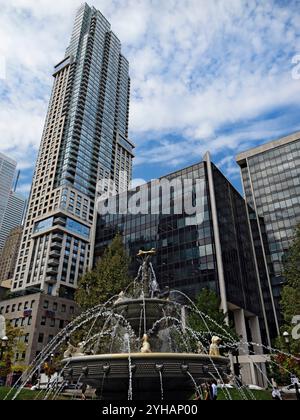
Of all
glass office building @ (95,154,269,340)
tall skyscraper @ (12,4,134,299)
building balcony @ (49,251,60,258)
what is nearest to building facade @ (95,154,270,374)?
glass office building @ (95,154,269,340)

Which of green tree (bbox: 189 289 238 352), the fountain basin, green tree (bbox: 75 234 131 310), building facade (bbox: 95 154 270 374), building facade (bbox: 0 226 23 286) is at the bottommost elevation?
the fountain basin

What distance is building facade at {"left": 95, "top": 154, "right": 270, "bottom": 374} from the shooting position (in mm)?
50438

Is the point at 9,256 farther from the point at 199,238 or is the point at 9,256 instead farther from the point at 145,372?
the point at 145,372

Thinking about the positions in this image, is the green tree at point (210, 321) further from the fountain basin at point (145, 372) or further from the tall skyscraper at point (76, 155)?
the tall skyscraper at point (76, 155)

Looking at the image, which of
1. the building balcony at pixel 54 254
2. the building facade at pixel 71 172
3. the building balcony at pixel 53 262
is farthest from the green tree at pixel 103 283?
the building balcony at pixel 54 254

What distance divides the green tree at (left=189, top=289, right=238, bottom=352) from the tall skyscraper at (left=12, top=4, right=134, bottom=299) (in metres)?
39.9

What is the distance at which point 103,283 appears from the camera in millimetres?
35688

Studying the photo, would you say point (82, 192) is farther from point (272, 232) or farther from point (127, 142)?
point (272, 232)

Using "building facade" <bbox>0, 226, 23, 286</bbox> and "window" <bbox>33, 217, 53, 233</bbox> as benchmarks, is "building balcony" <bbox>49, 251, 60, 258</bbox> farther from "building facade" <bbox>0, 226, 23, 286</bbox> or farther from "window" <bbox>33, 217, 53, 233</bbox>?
"building facade" <bbox>0, 226, 23, 286</bbox>

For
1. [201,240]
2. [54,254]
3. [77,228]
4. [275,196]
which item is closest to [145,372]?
[201,240]

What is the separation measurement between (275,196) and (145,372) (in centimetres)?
7736

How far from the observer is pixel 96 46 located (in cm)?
13000
